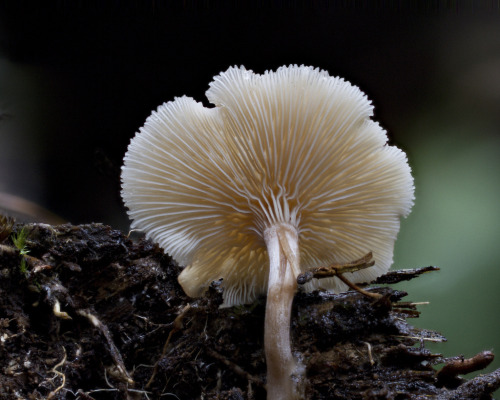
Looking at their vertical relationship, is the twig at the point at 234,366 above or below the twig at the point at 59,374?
above

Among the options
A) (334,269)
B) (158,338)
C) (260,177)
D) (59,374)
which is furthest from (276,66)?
(59,374)

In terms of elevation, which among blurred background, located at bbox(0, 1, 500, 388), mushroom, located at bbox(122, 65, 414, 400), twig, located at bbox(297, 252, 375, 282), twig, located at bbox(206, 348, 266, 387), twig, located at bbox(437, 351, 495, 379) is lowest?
twig, located at bbox(206, 348, 266, 387)

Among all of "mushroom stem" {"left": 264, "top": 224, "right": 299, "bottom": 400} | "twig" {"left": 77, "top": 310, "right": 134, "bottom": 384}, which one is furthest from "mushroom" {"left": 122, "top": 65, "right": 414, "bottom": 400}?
"twig" {"left": 77, "top": 310, "right": 134, "bottom": 384}

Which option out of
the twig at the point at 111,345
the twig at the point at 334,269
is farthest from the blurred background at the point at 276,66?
the twig at the point at 334,269

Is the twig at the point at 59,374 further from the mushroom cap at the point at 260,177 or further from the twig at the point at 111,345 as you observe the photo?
the mushroom cap at the point at 260,177

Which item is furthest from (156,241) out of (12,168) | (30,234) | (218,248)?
(12,168)

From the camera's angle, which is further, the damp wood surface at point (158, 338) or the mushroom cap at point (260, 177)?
the mushroom cap at point (260, 177)

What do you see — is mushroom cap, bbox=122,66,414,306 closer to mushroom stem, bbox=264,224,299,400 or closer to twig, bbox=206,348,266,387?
mushroom stem, bbox=264,224,299,400
